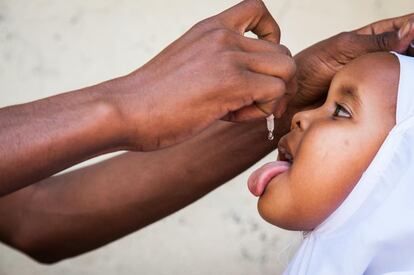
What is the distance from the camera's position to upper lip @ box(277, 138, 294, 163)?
1.25m

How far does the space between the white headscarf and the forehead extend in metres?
0.02

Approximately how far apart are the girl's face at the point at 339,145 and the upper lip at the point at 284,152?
31 mm

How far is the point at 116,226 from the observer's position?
1.53 metres

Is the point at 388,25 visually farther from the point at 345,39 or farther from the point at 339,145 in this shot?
the point at 339,145

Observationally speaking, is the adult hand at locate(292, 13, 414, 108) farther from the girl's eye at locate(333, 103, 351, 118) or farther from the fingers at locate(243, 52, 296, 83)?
the fingers at locate(243, 52, 296, 83)

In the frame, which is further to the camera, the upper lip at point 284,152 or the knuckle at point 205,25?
the upper lip at point 284,152

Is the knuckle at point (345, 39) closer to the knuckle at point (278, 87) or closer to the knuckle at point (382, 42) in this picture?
the knuckle at point (382, 42)

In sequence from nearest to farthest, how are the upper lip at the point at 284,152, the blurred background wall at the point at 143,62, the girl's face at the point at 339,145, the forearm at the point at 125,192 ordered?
the girl's face at the point at 339,145
the upper lip at the point at 284,152
the forearm at the point at 125,192
the blurred background wall at the point at 143,62

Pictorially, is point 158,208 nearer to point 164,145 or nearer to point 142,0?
point 164,145

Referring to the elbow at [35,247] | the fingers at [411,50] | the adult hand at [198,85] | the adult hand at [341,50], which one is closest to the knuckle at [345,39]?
the adult hand at [341,50]

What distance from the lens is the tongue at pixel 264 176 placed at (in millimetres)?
1230

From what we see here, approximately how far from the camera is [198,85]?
41.4 inches

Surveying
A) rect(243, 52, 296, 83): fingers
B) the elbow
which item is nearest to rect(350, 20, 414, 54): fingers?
rect(243, 52, 296, 83): fingers

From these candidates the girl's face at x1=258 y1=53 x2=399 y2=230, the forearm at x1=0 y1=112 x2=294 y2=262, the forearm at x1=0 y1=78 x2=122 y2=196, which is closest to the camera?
the forearm at x1=0 y1=78 x2=122 y2=196
